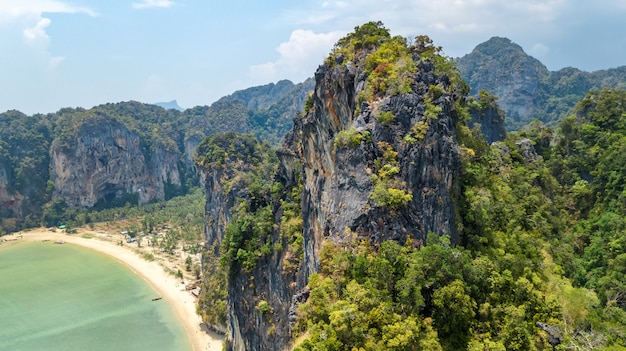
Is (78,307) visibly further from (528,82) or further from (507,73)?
(507,73)

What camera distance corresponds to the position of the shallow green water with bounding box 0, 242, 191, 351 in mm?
41562

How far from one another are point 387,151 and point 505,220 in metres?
7.88

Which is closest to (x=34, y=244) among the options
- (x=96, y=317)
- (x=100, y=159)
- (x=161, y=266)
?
(x=100, y=159)

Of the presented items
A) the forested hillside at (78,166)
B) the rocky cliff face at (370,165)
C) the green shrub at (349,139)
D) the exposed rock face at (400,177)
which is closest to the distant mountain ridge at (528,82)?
the forested hillside at (78,166)

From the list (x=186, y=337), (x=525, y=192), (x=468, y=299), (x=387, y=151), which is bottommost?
(x=186, y=337)

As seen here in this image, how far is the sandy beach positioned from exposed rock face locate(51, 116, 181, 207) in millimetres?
13387

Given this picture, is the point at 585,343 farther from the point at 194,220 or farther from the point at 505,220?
the point at 194,220

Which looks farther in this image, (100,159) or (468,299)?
(100,159)

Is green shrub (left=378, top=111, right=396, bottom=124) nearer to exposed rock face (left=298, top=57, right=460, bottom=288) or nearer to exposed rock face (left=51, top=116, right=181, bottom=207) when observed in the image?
exposed rock face (left=298, top=57, right=460, bottom=288)

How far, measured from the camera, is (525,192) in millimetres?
26266

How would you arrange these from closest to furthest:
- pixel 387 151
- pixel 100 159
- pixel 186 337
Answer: pixel 387 151
pixel 186 337
pixel 100 159

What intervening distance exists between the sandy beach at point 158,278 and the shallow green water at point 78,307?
3.48 feet

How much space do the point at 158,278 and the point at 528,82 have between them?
5354 inches

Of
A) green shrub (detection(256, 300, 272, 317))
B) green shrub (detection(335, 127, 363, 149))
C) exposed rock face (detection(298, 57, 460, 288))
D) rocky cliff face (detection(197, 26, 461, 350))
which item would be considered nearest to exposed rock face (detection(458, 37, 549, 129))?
rocky cliff face (detection(197, 26, 461, 350))
